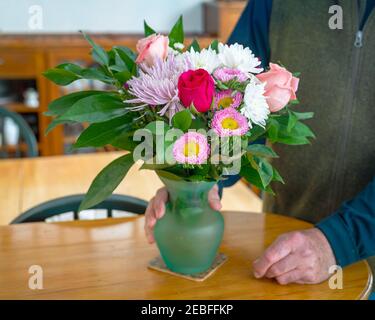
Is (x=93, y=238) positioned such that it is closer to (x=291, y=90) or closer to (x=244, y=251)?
(x=244, y=251)

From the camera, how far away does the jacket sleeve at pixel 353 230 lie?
1078 mm

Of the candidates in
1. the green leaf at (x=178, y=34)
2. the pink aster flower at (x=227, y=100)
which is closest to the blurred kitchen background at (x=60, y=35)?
the green leaf at (x=178, y=34)

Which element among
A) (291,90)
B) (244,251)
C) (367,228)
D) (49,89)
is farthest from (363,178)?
(49,89)

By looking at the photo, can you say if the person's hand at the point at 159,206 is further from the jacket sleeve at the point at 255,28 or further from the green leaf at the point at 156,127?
the jacket sleeve at the point at 255,28

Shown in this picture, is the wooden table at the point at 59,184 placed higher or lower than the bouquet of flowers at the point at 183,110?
lower

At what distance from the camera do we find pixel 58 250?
1.17 m

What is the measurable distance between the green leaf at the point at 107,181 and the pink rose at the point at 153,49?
16 cm

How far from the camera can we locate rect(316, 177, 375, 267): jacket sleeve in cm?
108

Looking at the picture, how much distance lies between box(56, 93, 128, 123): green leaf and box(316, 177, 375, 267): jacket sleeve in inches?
19.3

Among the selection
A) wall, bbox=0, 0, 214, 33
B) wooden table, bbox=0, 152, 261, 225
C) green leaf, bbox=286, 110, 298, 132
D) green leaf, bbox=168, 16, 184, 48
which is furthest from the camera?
wall, bbox=0, 0, 214, 33
